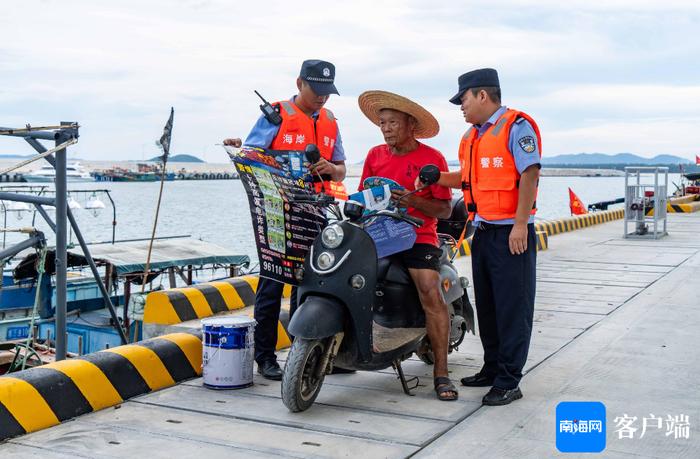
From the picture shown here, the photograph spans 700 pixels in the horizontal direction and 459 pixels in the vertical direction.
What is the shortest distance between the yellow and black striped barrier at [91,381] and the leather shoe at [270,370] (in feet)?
Answer: 1.32

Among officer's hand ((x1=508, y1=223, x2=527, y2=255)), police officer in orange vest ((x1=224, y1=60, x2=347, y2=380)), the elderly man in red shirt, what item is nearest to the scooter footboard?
the elderly man in red shirt

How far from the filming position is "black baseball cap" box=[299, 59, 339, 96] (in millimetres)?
5328

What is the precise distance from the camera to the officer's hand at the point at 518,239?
480cm

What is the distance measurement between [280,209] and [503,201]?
127 centimetres

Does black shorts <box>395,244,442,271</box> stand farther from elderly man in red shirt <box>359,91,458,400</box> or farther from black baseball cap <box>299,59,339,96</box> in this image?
black baseball cap <box>299,59,339,96</box>

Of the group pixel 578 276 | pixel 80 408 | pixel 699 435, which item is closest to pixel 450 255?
pixel 699 435

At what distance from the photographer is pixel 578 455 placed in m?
4.04

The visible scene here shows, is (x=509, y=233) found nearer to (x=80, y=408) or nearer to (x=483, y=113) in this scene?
(x=483, y=113)

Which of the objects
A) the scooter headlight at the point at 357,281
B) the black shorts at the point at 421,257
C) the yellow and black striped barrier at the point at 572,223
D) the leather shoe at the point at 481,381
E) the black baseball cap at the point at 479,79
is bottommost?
the leather shoe at the point at 481,381

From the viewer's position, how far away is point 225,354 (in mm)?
5180

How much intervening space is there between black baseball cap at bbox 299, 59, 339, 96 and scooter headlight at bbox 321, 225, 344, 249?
1088mm

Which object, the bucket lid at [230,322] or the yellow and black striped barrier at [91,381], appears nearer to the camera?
the yellow and black striped barrier at [91,381]

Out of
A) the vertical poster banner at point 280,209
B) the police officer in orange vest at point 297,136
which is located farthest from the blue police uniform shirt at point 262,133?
the vertical poster banner at point 280,209

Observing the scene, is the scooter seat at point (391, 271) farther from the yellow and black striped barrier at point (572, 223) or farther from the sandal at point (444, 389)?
the yellow and black striped barrier at point (572, 223)
